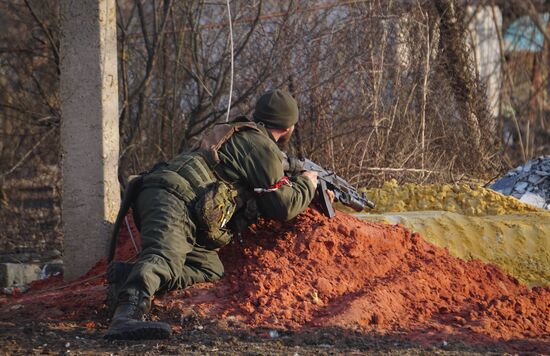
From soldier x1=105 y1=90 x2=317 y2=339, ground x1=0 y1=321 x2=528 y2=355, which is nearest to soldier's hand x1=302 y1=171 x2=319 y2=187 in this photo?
soldier x1=105 y1=90 x2=317 y2=339

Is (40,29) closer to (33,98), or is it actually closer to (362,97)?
(33,98)

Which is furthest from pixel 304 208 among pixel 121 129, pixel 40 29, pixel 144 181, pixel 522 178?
pixel 40 29

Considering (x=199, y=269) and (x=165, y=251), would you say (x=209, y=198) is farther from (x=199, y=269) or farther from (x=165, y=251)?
(x=199, y=269)

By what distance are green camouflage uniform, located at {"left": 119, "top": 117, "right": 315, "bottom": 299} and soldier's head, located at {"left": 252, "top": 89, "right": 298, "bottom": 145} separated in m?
0.11

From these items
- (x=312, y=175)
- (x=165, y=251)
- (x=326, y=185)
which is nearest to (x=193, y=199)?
(x=165, y=251)

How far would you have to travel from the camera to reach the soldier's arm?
5.41m

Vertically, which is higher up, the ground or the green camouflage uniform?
the green camouflage uniform

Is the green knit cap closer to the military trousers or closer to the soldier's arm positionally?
the soldier's arm

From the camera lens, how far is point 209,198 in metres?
5.14

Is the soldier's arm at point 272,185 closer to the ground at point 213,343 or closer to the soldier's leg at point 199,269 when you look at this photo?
the soldier's leg at point 199,269

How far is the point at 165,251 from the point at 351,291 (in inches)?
48.8

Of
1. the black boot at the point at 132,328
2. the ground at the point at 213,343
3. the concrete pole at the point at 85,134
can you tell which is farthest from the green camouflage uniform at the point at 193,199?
the concrete pole at the point at 85,134

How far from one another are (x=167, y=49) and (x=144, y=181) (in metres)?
5.11

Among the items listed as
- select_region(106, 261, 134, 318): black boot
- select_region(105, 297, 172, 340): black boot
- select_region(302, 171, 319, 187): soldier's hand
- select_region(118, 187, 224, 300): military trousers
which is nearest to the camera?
select_region(105, 297, 172, 340): black boot
